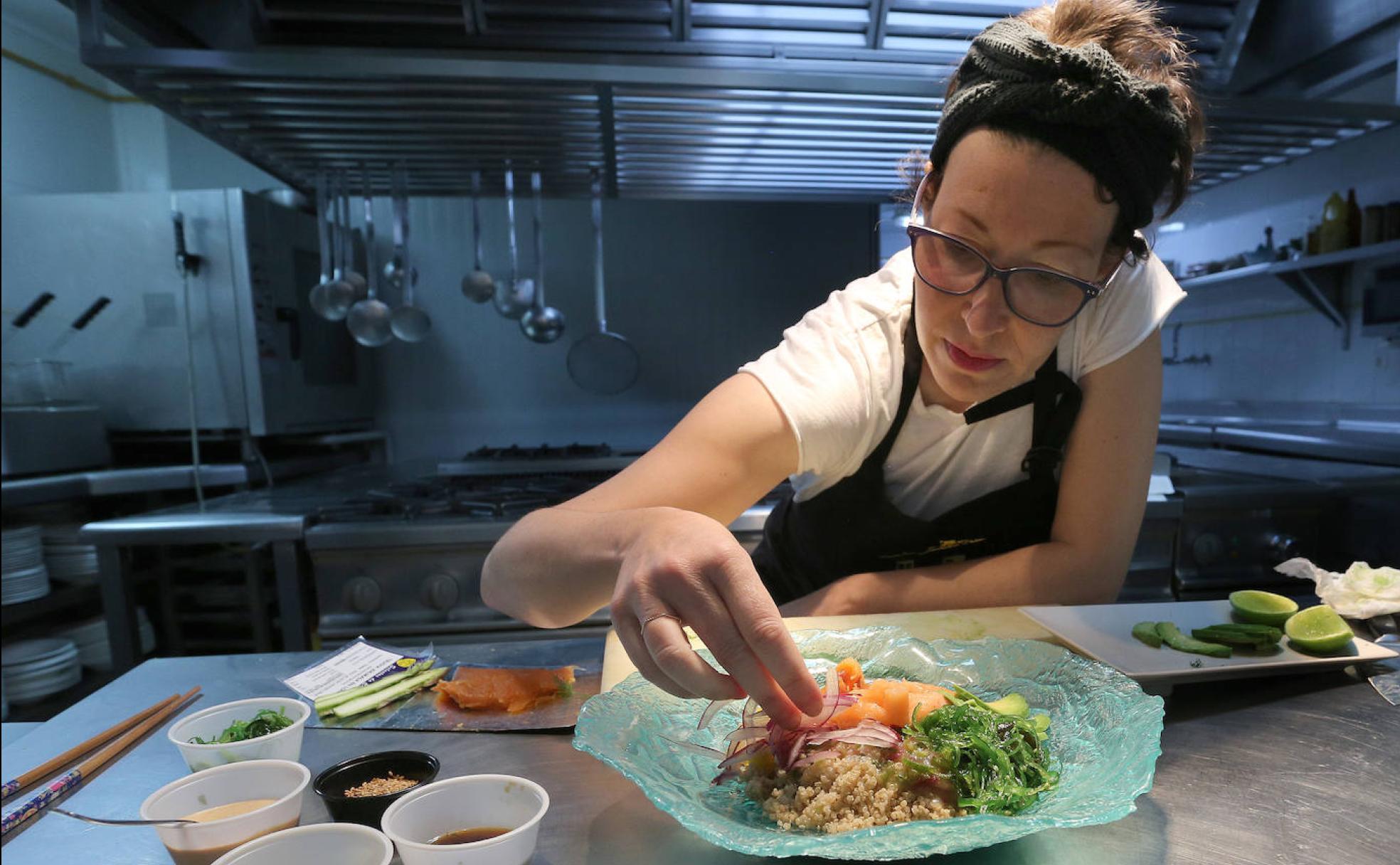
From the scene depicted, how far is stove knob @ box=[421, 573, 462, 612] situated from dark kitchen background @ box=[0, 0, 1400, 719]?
0.4 inches

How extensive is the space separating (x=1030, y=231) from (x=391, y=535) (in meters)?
1.82

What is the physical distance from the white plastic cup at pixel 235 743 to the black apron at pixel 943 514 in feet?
2.82

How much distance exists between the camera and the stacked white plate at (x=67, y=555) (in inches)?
98.8

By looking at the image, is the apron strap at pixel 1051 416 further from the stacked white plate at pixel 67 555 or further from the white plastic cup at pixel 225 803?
the stacked white plate at pixel 67 555

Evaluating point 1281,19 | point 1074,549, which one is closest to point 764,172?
point 1281,19

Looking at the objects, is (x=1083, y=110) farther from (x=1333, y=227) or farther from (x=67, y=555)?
(x=67, y=555)

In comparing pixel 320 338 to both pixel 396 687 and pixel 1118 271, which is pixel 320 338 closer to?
pixel 396 687

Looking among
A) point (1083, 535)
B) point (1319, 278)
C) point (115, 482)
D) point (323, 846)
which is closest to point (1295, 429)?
point (1319, 278)

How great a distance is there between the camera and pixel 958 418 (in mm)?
1189

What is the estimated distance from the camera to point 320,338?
3.19 metres

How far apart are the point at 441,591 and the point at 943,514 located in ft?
4.92

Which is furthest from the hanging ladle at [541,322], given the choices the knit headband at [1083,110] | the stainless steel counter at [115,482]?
the knit headband at [1083,110]

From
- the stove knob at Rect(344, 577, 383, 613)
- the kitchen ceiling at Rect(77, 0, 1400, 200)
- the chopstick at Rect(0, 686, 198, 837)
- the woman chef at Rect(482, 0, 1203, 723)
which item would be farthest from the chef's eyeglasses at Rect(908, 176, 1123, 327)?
the stove knob at Rect(344, 577, 383, 613)

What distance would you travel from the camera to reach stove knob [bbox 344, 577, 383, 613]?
2133mm
